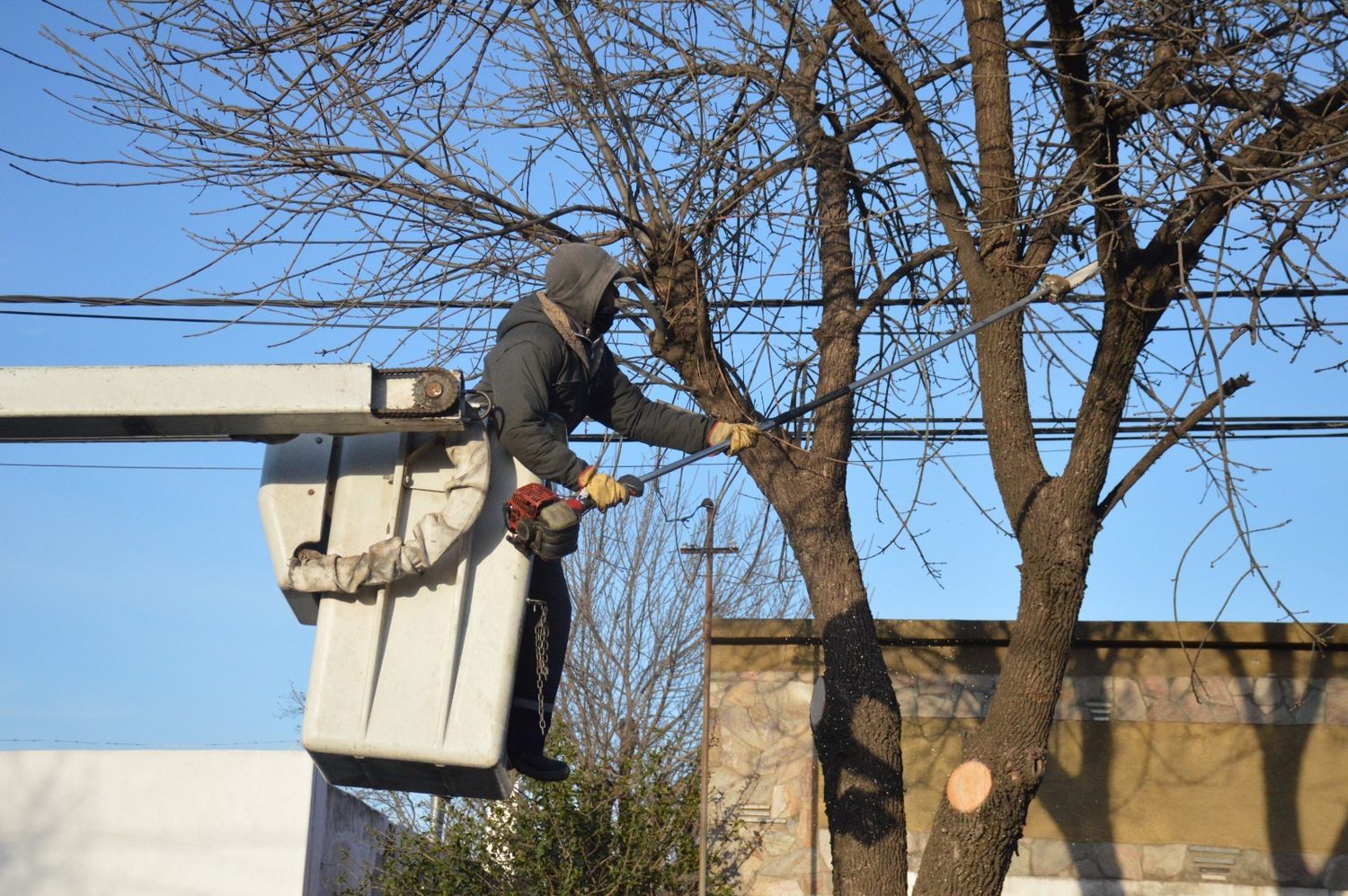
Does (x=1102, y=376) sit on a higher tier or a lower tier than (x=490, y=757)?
→ higher

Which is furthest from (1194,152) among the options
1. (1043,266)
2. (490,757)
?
(490,757)

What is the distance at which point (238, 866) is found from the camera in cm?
1348

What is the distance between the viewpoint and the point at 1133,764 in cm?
859

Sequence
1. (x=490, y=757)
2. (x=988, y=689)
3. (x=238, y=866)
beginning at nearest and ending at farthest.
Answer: (x=490, y=757) → (x=988, y=689) → (x=238, y=866)

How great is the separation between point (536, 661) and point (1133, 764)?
5557 mm

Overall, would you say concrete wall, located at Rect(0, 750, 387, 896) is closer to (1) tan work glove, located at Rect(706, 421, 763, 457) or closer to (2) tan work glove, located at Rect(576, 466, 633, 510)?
(1) tan work glove, located at Rect(706, 421, 763, 457)

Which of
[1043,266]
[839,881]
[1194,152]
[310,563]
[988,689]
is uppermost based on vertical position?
[1194,152]

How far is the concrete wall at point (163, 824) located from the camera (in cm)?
1346

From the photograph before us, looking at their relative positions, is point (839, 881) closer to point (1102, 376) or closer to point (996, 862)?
point (996, 862)

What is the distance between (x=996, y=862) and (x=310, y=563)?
3.46m

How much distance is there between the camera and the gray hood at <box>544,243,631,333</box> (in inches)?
171

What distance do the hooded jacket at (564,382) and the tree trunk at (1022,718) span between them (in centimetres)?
172

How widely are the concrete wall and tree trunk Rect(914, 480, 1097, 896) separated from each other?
29.6ft

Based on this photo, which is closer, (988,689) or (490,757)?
(490,757)
